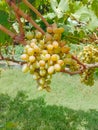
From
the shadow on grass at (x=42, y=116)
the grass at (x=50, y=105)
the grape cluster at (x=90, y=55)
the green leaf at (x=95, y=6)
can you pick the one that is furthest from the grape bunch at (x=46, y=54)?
the shadow on grass at (x=42, y=116)

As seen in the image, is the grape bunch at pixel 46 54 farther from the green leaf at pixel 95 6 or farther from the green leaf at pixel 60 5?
the green leaf at pixel 60 5

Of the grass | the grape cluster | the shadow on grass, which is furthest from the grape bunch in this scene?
the shadow on grass

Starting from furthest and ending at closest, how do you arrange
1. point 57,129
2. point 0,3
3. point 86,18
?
point 57,129 → point 0,3 → point 86,18

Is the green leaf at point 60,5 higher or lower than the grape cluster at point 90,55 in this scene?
higher

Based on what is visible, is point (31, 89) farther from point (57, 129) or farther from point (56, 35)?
point (56, 35)

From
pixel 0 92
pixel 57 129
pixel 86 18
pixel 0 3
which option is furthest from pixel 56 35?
pixel 0 92

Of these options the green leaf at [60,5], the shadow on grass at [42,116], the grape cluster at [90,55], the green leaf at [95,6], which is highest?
the green leaf at [60,5]

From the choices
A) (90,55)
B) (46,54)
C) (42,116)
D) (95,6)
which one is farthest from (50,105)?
(46,54)

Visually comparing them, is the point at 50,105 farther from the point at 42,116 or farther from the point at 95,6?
the point at 95,6

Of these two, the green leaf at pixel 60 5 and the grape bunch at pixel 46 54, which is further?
the green leaf at pixel 60 5
